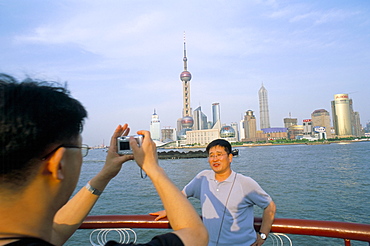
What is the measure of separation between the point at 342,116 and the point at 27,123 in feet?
419

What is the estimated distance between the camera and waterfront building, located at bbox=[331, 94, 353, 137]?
4274 inches

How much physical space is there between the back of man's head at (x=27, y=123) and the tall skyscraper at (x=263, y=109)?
176 meters

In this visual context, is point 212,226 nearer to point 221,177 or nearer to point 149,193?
point 221,177

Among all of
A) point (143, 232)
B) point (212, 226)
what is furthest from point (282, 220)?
point (143, 232)

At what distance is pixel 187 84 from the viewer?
119312 millimetres

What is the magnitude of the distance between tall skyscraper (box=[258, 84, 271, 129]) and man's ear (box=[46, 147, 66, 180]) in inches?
6946

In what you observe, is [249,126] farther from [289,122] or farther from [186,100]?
[186,100]

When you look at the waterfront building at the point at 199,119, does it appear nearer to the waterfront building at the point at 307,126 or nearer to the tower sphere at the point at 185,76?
the tower sphere at the point at 185,76

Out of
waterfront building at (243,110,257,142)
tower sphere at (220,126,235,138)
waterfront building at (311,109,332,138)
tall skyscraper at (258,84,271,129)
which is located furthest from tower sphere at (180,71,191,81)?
tall skyscraper at (258,84,271,129)

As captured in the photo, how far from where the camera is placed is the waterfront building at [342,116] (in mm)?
108562

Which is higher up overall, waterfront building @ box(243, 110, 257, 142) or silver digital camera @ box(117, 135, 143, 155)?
waterfront building @ box(243, 110, 257, 142)

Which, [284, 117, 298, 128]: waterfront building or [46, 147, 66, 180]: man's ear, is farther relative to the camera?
[284, 117, 298, 128]: waterfront building

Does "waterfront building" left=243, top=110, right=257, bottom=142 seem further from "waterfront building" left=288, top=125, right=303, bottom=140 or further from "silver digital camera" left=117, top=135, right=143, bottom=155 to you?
"silver digital camera" left=117, top=135, right=143, bottom=155

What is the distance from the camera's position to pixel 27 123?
58 centimetres
